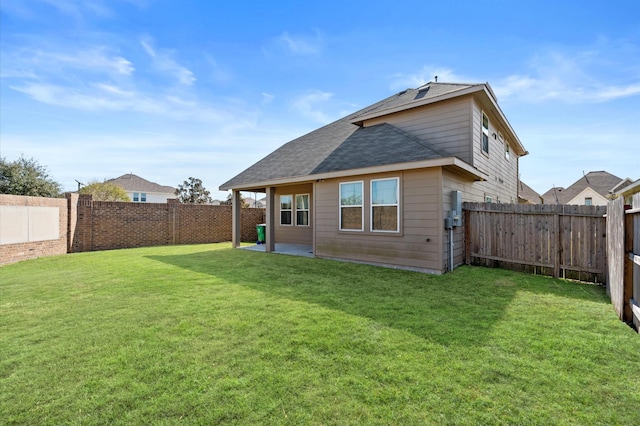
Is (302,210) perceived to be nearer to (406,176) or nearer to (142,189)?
→ (406,176)

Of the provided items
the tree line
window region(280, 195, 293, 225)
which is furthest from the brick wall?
the tree line

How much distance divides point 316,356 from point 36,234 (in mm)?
11973

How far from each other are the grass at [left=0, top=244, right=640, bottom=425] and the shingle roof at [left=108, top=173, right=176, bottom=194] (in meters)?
35.0

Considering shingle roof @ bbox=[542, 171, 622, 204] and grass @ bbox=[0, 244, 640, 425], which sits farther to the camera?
shingle roof @ bbox=[542, 171, 622, 204]

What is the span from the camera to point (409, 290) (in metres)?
5.30

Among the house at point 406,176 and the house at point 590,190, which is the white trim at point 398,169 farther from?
the house at point 590,190

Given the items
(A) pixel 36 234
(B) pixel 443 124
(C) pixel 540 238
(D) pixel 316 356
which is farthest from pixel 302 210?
(D) pixel 316 356

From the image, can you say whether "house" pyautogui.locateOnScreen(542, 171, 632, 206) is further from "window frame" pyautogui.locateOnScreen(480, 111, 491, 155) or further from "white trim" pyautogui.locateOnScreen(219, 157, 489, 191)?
"white trim" pyautogui.locateOnScreen(219, 157, 489, 191)

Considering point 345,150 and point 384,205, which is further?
point 345,150

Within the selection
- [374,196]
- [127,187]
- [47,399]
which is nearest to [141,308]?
[47,399]

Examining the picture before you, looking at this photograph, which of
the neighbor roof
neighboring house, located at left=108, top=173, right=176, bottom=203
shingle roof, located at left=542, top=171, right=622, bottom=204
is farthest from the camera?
neighboring house, located at left=108, top=173, right=176, bottom=203

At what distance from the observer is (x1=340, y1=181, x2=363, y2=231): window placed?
8.02 m

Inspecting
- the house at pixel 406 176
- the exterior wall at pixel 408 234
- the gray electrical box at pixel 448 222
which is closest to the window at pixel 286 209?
the house at pixel 406 176

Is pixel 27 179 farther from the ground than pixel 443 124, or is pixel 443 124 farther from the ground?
pixel 443 124
